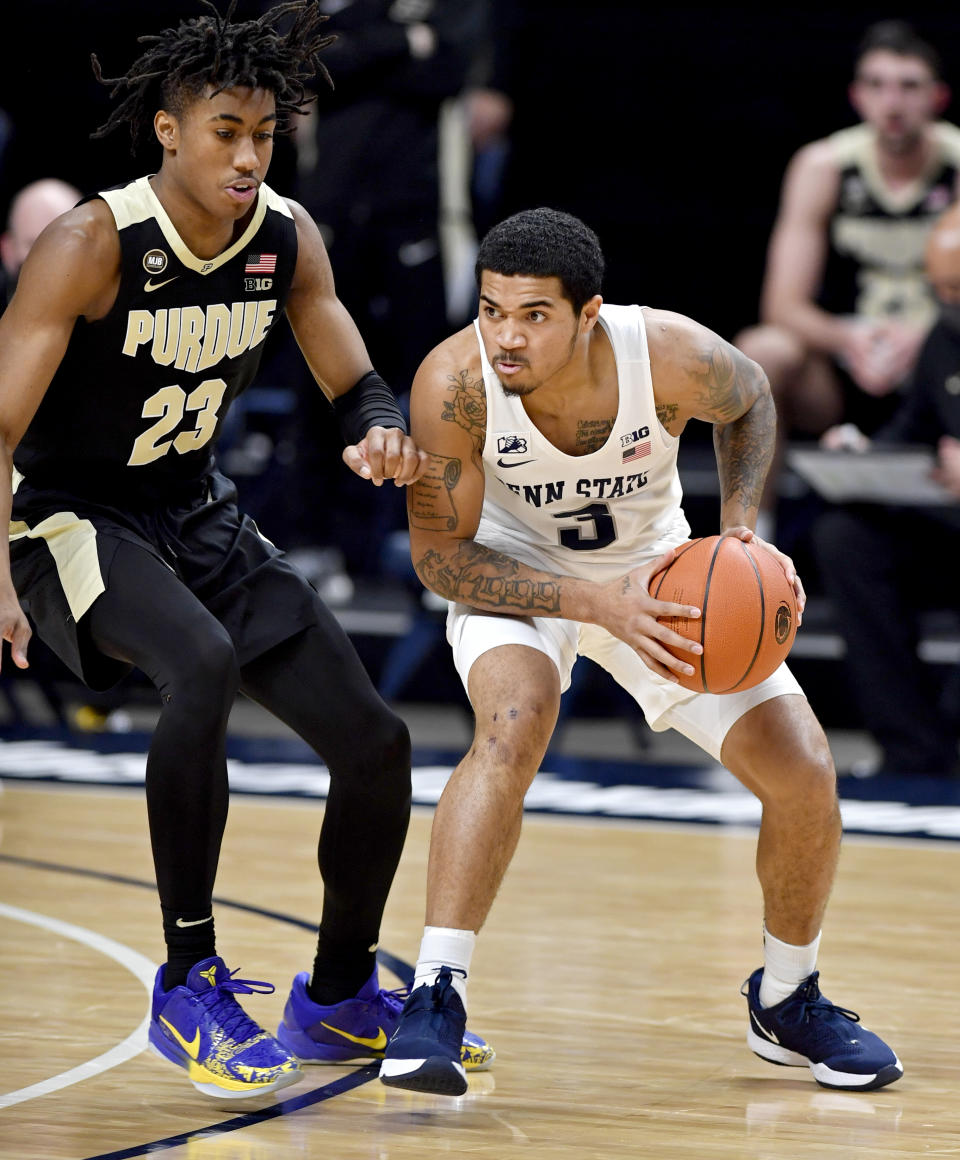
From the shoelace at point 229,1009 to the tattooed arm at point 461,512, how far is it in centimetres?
90

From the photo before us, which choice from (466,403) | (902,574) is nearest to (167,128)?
(466,403)

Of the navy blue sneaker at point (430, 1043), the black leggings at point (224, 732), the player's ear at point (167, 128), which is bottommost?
the navy blue sneaker at point (430, 1043)

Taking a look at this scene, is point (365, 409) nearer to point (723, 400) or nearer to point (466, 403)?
point (466, 403)

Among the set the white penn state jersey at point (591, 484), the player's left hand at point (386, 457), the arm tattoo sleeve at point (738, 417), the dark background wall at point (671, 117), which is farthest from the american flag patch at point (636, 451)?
the dark background wall at point (671, 117)

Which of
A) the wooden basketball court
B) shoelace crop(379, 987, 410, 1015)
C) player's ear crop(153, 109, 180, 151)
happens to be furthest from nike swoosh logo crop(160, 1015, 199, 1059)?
player's ear crop(153, 109, 180, 151)

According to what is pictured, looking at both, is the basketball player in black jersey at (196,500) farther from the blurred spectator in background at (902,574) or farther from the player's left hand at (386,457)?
the blurred spectator in background at (902,574)

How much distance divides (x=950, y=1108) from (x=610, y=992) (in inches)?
40.9

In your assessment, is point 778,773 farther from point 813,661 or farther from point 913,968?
point 813,661

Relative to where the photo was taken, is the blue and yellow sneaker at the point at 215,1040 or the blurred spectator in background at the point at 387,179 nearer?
the blue and yellow sneaker at the point at 215,1040

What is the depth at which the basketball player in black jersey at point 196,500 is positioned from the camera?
11.3 feet

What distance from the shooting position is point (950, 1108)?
3449 mm

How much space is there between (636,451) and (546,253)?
50 cm

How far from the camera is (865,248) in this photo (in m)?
7.91

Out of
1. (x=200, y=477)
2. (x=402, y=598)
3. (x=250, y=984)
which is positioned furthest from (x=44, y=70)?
(x=250, y=984)
